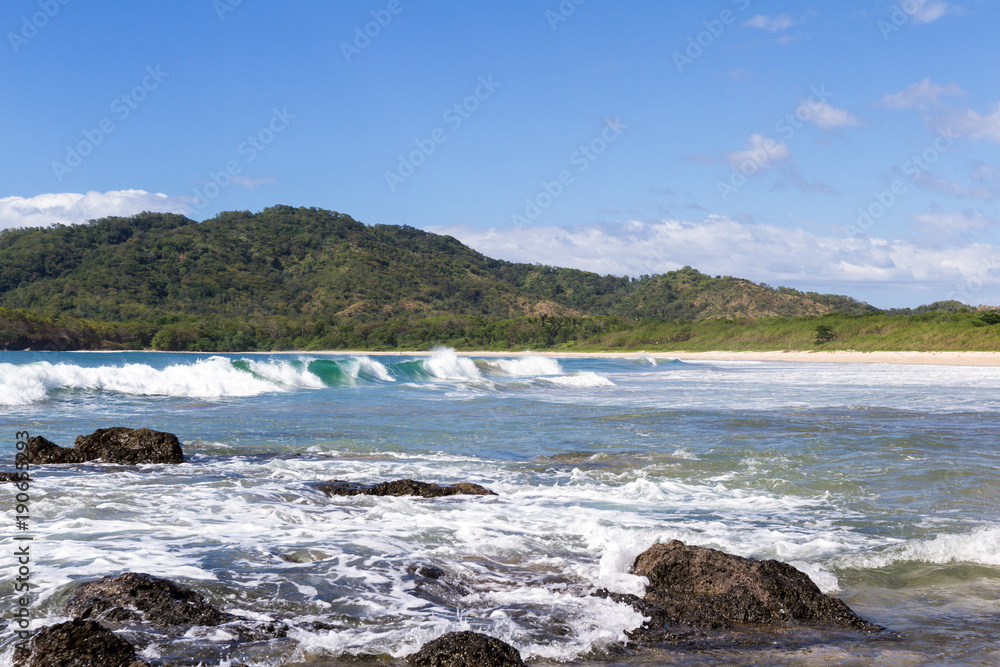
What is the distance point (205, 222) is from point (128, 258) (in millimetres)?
30920

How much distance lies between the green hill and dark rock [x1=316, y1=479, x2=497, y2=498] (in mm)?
83915

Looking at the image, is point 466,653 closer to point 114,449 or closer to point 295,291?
point 114,449

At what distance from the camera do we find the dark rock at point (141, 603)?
4.45 meters

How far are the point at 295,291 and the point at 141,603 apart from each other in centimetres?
12503

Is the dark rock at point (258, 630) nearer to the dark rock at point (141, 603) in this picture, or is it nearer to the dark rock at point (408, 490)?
the dark rock at point (141, 603)

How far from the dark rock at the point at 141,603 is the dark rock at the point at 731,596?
2.72m

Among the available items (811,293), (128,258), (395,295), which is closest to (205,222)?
(128,258)

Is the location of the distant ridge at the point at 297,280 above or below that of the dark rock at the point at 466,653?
above

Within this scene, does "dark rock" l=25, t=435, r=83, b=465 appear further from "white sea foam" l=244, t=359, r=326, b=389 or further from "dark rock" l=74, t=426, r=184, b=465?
"white sea foam" l=244, t=359, r=326, b=389

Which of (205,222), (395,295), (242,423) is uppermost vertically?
(205,222)

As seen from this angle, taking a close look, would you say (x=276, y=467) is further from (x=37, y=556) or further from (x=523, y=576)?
(x=523, y=576)

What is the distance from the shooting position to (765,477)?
32.8 feet

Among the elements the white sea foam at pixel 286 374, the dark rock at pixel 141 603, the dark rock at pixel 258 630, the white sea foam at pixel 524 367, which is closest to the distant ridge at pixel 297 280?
the white sea foam at pixel 524 367

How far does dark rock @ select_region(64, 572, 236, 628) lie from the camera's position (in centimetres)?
445
